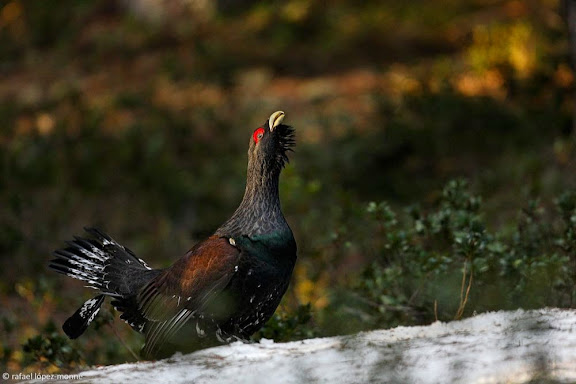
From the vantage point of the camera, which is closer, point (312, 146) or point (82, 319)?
point (82, 319)

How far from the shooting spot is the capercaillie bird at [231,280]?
16.2 feet

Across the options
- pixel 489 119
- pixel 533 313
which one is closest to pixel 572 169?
pixel 489 119

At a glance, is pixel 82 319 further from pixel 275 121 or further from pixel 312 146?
pixel 312 146

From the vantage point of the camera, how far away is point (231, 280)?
195 inches

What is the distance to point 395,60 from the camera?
562 inches

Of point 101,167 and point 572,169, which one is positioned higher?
point 101,167

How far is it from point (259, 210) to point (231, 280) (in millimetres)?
477

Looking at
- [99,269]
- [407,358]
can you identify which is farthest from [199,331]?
[407,358]

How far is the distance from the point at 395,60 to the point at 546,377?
36.1ft

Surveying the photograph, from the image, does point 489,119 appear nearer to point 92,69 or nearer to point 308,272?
point 308,272

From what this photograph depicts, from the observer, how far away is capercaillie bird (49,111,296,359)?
4945mm

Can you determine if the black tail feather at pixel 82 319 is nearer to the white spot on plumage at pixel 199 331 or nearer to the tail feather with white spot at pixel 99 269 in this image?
the tail feather with white spot at pixel 99 269

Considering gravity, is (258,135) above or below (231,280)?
above

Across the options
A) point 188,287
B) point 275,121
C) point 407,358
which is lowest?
point 407,358
